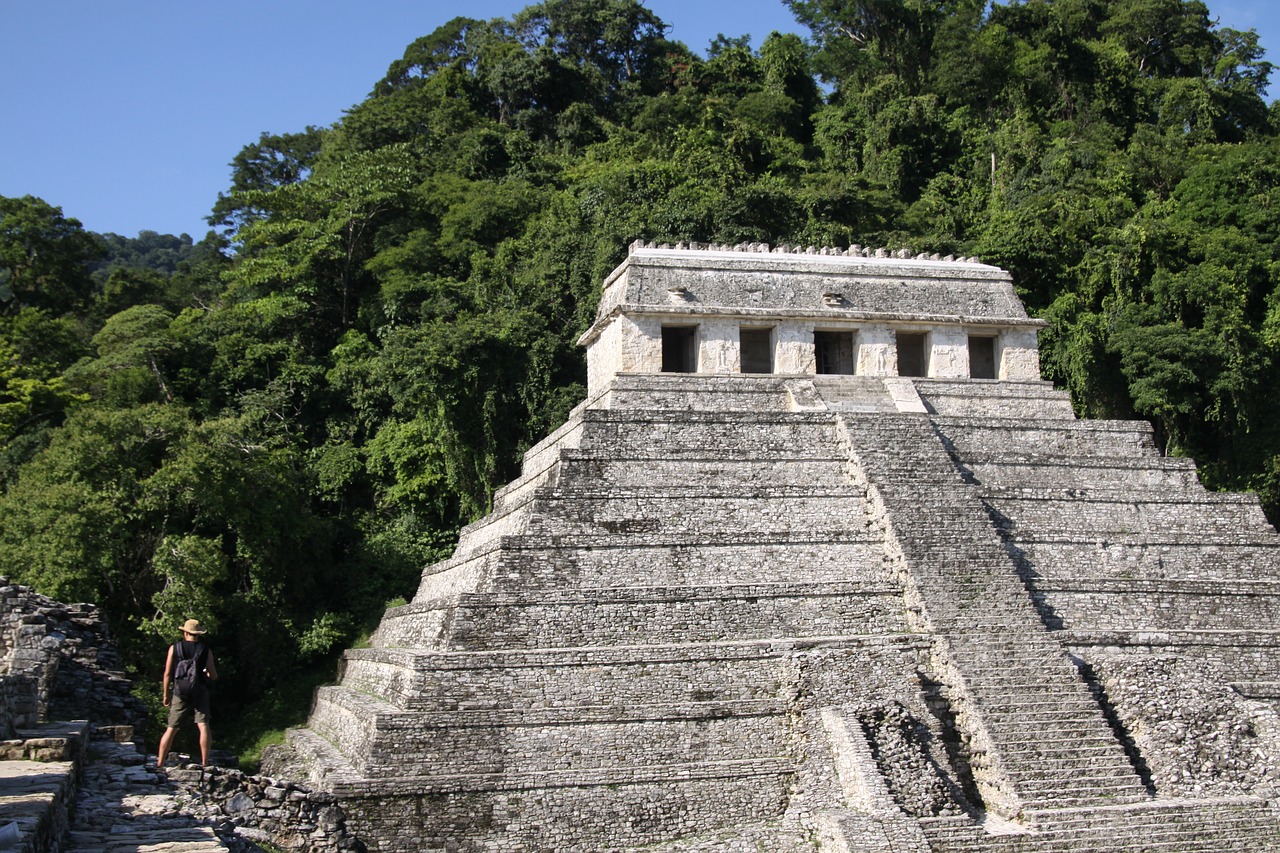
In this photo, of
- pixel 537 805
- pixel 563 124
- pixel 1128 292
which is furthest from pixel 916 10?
pixel 537 805

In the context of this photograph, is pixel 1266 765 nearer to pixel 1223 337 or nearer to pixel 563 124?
pixel 1223 337

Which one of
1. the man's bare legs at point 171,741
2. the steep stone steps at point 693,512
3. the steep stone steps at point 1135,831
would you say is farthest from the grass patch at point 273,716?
the steep stone steps at point 1135,831

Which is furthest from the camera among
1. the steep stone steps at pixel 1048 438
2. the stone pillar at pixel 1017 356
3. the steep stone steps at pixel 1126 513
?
the stone pillar at pixel 1017 356

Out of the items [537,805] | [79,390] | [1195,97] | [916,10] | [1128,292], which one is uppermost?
[916,10]

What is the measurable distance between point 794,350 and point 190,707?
38.8 ft

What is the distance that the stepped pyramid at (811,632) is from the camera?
1242 centimetres

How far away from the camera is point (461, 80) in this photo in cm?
4806

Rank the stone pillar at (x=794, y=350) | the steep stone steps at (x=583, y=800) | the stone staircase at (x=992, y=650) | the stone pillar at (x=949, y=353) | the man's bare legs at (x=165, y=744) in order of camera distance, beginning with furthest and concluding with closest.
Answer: the stone pillar at (x=949, y=353) → the stone pillar at (x=794, y=350) → the stone staircase at (x=992, y=650) → the steep stone steps at (x=583, y=800) → the man's bare legs at (x=165, y=744)

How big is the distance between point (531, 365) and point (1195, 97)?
28.3 metres

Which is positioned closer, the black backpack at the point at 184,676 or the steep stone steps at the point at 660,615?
the black backpack at the point at 184,676

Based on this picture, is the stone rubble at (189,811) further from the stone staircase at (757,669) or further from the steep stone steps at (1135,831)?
the steep stone steps at (1135,831)

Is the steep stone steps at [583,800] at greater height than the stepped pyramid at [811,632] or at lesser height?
lesser

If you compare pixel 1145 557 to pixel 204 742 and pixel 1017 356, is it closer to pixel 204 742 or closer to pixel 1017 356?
pixel 1017 356

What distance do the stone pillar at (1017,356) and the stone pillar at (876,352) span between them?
2.11 m
